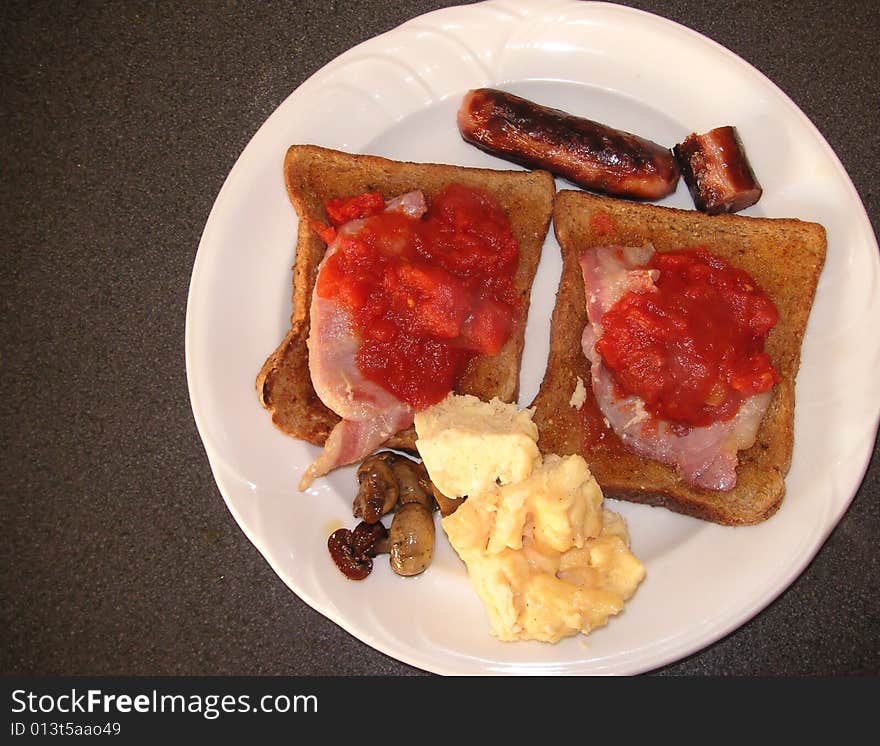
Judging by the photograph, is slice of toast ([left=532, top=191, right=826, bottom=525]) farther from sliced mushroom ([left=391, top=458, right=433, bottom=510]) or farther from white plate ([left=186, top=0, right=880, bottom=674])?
sliced mushroom ([left=391, top=458, right=433, bottom=510])

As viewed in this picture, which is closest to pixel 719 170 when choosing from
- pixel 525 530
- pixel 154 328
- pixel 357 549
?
pixel 525 530

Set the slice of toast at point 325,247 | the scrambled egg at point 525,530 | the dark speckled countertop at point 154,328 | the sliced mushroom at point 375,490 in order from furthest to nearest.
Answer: the dark speckled countertop at point 154,328
the slice of toast at point 325,247
the sliced mushroom at point 375,490
the scrambled egg at point 525,530

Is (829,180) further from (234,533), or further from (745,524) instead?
(234,533)


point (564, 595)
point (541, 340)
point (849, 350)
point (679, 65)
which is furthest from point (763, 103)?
point (564, 595)

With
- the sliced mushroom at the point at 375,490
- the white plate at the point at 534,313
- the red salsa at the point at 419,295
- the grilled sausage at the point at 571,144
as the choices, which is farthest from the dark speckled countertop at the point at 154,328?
the red salsa at the point at 419,295

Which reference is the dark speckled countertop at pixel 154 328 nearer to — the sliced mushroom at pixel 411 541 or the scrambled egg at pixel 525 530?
the sliced mushroom at pixel 411 541

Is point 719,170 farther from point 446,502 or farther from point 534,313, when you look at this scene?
point 446,502

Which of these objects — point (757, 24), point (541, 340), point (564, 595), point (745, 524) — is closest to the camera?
point (564, 595)
